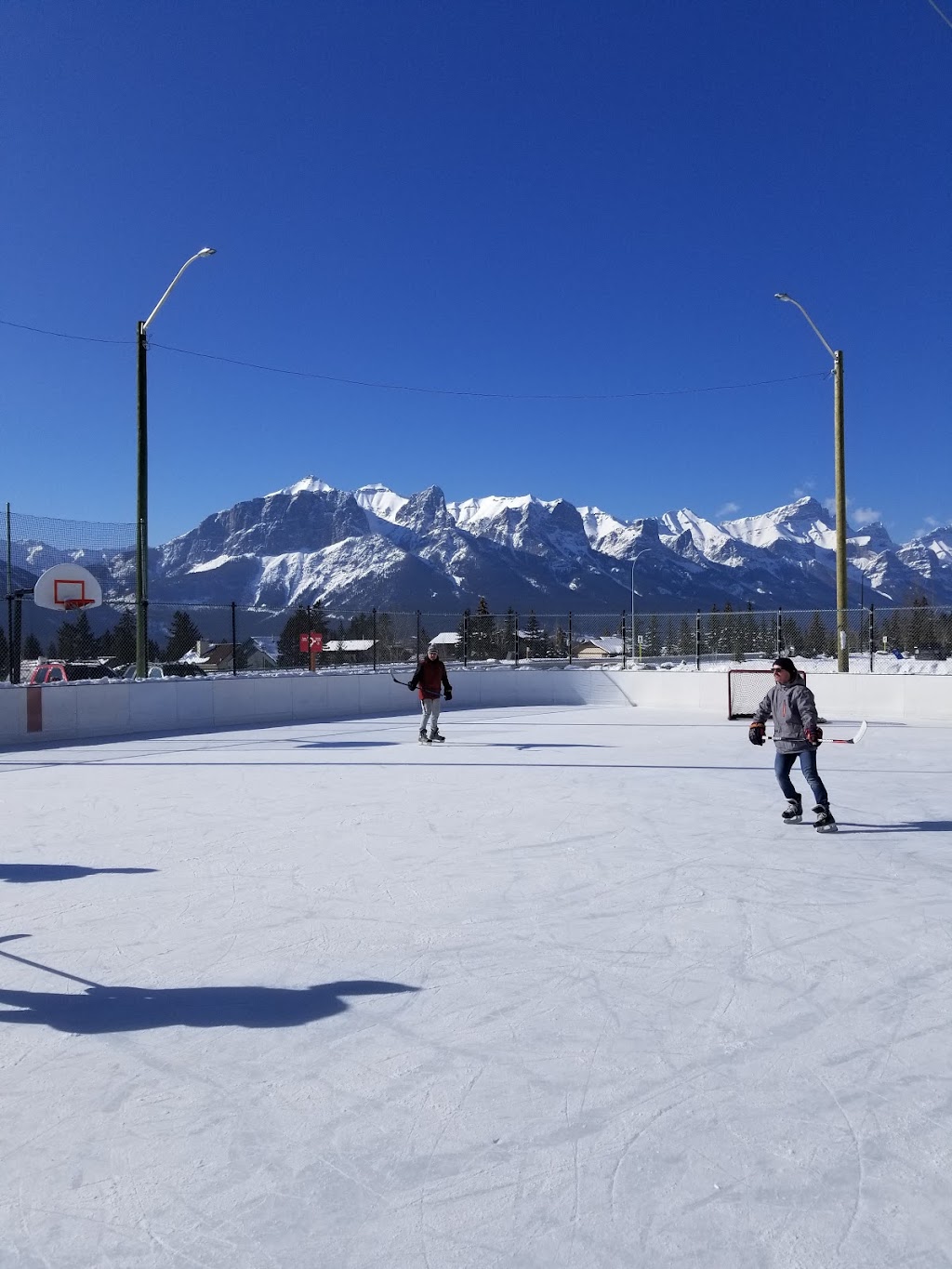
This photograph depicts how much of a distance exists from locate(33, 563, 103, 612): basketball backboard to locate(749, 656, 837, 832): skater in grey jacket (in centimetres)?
1471

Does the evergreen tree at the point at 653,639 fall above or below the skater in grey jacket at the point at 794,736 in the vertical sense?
above

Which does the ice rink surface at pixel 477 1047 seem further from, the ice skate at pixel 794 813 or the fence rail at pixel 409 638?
the fence rail at pixel 409 638

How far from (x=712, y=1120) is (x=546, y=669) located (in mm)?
22906

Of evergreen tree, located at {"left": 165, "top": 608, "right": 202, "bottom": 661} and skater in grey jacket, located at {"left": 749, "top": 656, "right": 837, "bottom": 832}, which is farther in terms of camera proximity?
evergreen tree, located at {"left": 165, "top": 608, "right": 202, "bottom": 661}

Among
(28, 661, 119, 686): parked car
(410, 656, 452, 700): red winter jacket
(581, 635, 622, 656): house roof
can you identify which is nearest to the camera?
(410, 656, 452, 700): red winter jacket

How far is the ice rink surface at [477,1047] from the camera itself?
276cm

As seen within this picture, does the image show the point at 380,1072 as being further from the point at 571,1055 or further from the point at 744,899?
the point at 744,899

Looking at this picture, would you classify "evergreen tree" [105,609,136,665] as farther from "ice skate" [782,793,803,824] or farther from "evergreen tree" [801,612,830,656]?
"evergreen tree" [801,612,830,656]

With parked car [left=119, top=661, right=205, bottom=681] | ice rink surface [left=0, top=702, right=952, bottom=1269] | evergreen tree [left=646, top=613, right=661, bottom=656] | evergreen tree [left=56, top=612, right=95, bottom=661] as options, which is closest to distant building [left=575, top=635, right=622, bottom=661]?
evergreen tree [left=646, top=613, right=661, bottom=656]

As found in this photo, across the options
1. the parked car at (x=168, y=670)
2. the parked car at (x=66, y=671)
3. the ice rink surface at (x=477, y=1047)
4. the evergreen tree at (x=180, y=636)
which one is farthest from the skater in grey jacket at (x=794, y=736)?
the evergreen tree at (x=180, y=636)

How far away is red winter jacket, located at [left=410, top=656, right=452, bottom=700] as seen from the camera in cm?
1623

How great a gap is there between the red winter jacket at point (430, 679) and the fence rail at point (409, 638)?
186 inches

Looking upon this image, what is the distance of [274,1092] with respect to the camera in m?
3.55

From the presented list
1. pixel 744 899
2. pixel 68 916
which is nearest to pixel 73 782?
pixel 68 916
